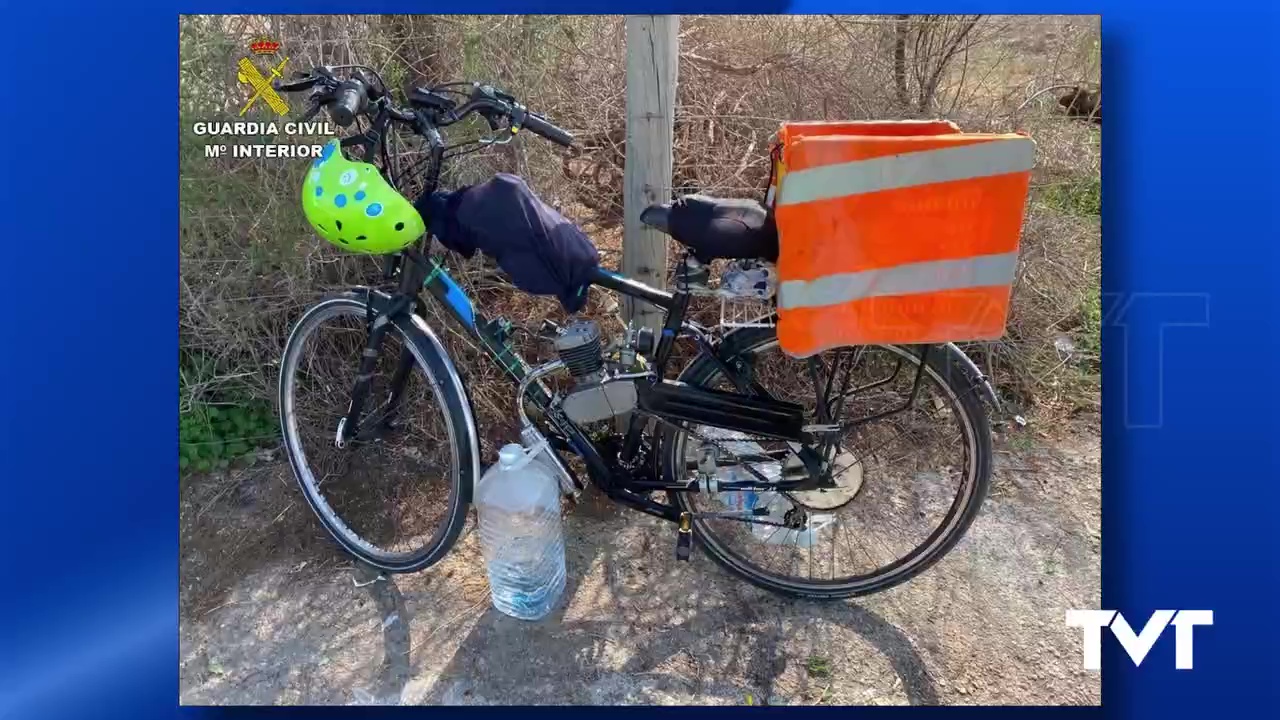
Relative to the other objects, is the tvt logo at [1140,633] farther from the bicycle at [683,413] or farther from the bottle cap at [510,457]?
the bottle cap at [510,457]

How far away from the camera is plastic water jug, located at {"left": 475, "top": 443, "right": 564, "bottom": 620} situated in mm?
3014

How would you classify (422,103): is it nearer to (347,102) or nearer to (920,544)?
(347,102)

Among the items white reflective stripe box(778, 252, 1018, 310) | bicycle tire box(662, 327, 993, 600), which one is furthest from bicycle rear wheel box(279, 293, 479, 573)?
white reflective stripe box(778, 252, 1018, 310)

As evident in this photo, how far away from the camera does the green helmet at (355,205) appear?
104 inches

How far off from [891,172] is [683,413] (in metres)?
0.86

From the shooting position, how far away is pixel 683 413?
2867mm

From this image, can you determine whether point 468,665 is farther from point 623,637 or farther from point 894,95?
point 894,95

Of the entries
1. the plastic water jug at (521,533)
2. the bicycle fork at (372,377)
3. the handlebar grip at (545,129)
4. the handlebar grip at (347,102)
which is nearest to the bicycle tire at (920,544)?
the plastic water jug at (521,533)

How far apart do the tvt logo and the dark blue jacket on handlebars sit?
1754 millimetres

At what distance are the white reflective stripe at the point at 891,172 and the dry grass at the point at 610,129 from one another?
0.59m

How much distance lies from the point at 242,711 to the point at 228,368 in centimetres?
111

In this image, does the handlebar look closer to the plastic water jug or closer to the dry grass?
the dry grass

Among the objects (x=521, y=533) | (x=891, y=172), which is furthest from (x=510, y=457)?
(x=891, y=172)

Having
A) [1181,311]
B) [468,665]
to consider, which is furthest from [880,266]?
[468,665]
